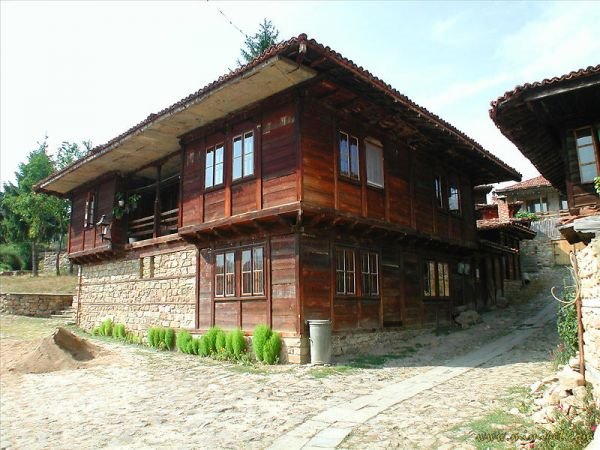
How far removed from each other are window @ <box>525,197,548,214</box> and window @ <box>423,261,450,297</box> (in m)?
19.0

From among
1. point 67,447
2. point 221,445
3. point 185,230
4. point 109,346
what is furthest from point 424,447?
point 109,346

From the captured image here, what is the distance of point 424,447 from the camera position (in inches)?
210

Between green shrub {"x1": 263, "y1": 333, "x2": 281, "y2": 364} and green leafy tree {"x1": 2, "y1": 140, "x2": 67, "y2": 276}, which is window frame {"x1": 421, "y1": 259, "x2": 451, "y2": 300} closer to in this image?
green shrub {"x1": 263, "y1": 333, "x2": 281, "y2": 364}

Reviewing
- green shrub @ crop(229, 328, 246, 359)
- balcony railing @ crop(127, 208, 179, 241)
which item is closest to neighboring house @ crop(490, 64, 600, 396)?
green shrub @ crop(229, 328, 246, 359)

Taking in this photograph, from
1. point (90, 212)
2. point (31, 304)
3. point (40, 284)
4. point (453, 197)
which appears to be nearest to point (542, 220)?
point (453, 197)

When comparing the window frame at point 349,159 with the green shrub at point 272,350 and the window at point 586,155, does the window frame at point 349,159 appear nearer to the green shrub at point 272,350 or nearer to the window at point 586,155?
the green shrub at point 272,350

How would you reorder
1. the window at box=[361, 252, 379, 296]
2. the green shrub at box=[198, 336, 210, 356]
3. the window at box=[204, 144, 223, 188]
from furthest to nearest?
the window at box=[204, 144, 223, 188], the window at box=[361, 252, 379, 296], the green shrub at box=[198, 336, 210, 356]

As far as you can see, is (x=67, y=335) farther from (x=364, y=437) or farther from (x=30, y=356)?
(x=364, y=437)

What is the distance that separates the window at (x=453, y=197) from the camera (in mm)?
17078

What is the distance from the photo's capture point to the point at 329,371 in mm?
9852

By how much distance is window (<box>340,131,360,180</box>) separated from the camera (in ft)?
39.8

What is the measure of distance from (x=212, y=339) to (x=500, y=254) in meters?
15.9

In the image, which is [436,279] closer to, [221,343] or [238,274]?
[238,274]

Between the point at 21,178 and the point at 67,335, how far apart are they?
31624 millimetres
